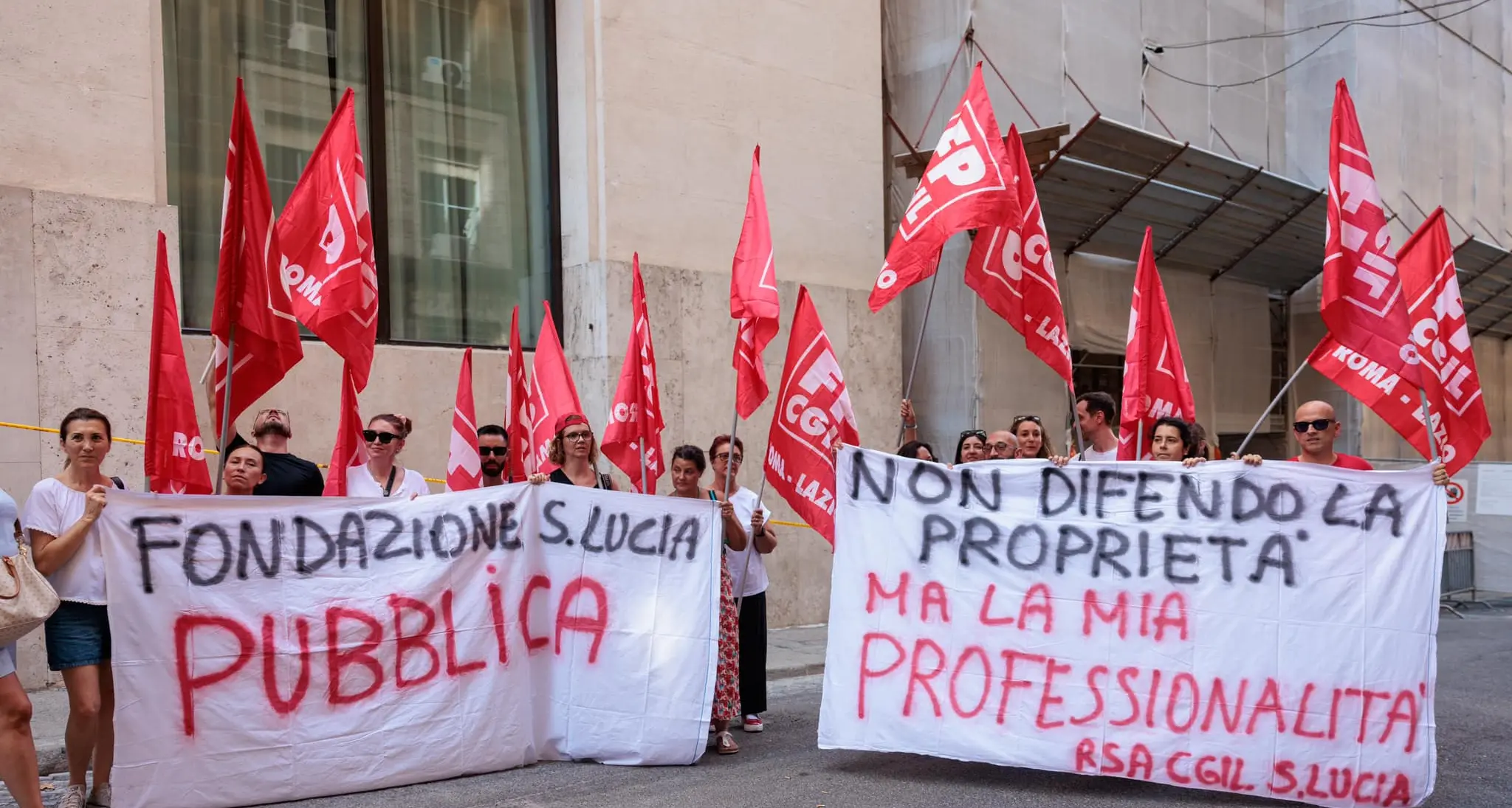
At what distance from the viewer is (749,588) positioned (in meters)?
6.84

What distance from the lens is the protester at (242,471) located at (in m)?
5.55

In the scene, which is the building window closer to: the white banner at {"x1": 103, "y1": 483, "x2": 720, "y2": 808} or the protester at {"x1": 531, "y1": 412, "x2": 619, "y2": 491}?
the protester at {"x1": 531, "y1": 412, "x2": 619, "y2": 491}

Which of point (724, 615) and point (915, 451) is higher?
point (915, 451)

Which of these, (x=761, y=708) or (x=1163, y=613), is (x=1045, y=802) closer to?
(x=1163, y=613)

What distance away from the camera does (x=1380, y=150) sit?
1933 centimetres

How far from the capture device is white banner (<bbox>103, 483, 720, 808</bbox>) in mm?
5141

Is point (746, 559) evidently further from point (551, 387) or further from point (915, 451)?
point (551, 387)

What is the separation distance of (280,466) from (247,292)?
1.09 metres

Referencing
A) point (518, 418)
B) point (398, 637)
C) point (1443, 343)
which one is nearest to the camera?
point (398, 637)

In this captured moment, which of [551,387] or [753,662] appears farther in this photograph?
[551,387]

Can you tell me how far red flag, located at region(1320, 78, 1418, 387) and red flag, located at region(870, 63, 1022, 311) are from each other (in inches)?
56.2

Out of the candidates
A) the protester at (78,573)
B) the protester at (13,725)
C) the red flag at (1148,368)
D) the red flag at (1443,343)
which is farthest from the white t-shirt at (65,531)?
the red flag at (1443,343)

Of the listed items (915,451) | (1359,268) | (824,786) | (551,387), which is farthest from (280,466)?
(1359,268)

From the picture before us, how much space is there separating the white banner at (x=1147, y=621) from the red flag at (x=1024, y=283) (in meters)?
1.00
